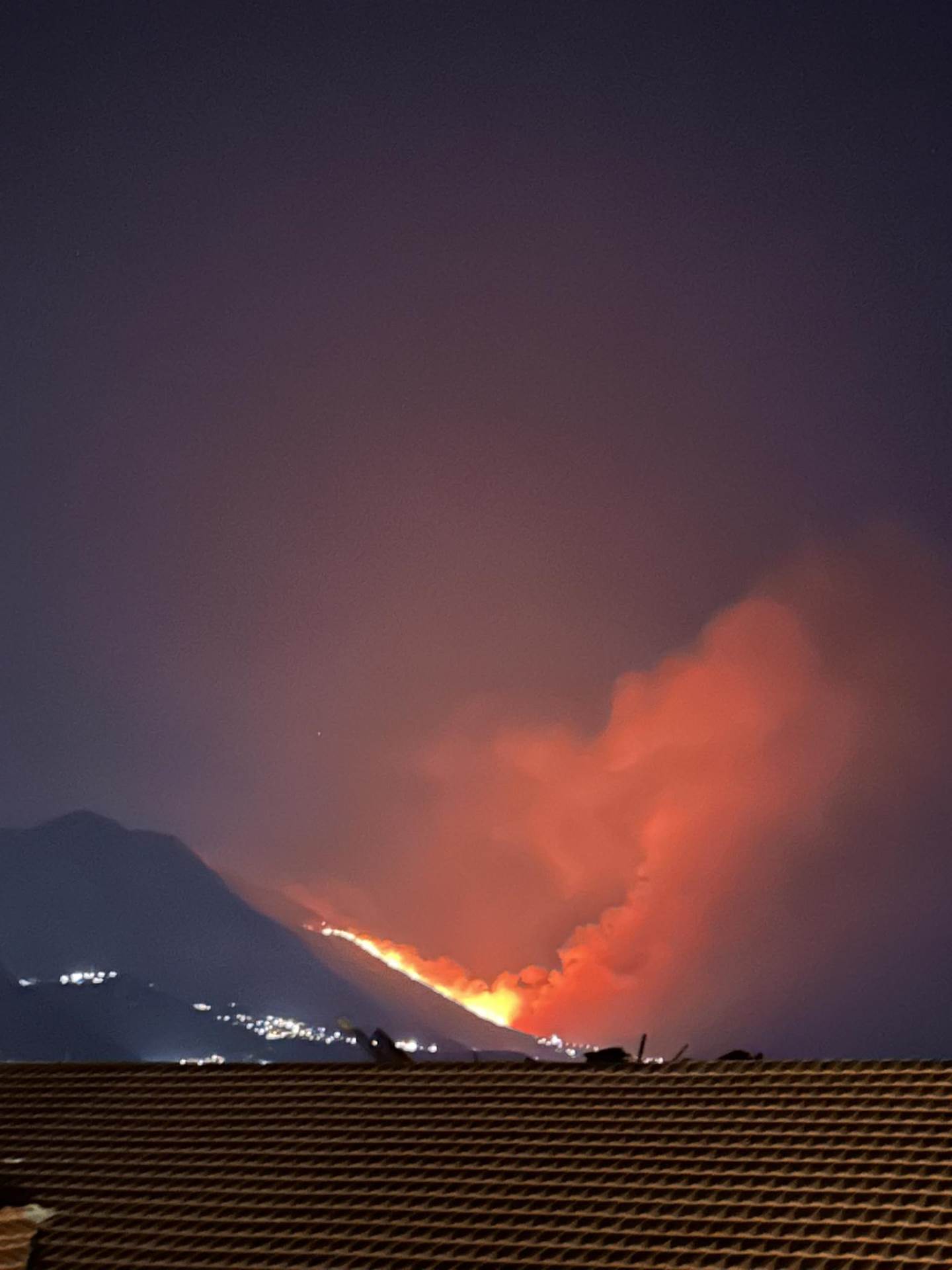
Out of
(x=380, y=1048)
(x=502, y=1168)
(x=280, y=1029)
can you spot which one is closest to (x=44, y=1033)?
(x=280, y=1029)

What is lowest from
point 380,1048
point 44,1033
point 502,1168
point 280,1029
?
point 502,1168

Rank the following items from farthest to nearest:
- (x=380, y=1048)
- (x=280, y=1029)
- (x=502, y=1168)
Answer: (x=280, y=1029), (x=380, y=1048), (x=502, y=1168)

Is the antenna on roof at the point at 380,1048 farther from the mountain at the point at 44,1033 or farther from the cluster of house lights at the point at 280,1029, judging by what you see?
the cluster of house lights at the point at 280,1029

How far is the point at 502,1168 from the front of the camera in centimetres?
1123

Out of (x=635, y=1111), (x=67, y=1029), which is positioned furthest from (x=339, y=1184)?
(x=67, y=1029)

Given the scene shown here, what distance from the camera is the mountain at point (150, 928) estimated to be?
481 ft

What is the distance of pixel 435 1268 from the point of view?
33.1 feet

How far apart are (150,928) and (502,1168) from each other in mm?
154652

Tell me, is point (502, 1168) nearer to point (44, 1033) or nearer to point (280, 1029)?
point (44, 1033)

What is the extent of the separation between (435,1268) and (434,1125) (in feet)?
6.98

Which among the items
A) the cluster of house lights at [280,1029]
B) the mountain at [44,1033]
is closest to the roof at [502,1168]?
the mountain at [44,1033]

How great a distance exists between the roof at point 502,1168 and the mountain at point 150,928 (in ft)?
397

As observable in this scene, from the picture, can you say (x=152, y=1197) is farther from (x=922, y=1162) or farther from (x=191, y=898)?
(x=191, y=898)

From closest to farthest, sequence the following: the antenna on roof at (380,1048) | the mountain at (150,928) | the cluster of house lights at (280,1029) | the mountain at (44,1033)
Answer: the antenna on roof at (380,1048) < the mountain at (44,1033) < the cluster of house lights at (280,1029) < the mountain at (150,928)
